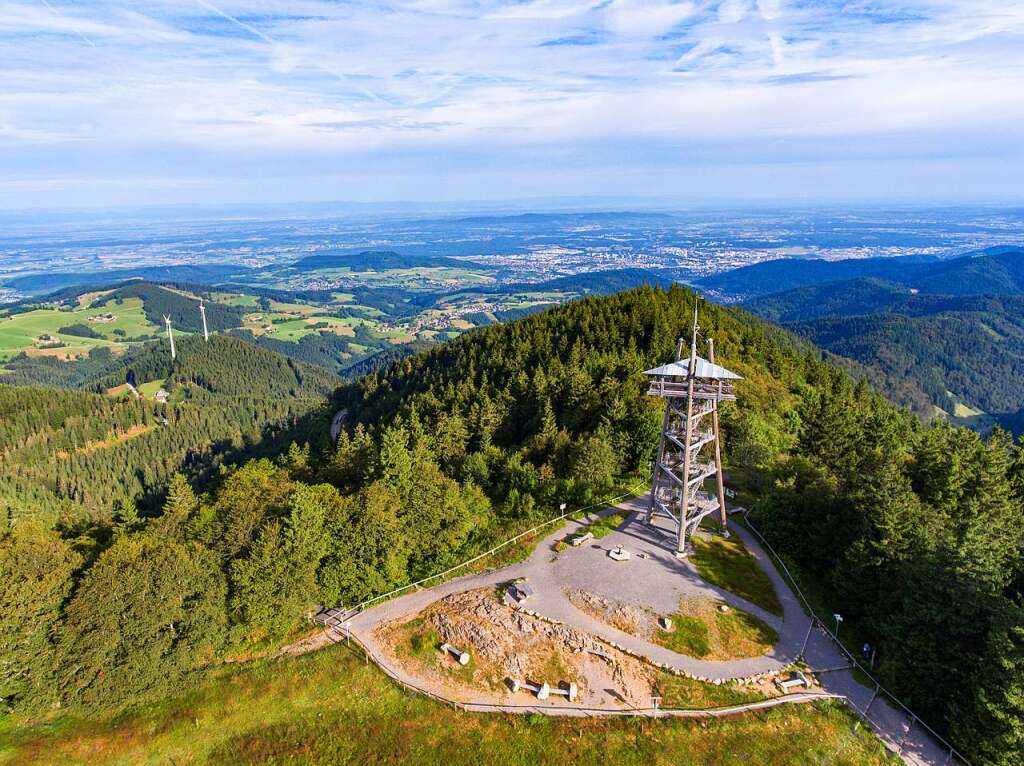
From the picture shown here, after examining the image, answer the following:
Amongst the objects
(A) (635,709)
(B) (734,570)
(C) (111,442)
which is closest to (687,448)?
(B) (734,570)

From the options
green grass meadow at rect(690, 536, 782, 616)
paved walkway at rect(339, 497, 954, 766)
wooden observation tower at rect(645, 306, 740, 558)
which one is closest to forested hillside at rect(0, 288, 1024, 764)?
paved walkway at rect(339, 497, 954, 766)

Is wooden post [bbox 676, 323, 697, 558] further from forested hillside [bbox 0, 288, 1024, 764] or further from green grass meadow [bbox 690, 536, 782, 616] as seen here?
forested hillside [bbox 0, 288, 1024, 764]

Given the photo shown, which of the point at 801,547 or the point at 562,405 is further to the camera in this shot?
the point at 562,405

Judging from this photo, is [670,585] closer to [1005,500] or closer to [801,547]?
[801,547]

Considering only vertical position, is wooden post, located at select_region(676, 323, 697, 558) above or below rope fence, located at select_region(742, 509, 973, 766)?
above

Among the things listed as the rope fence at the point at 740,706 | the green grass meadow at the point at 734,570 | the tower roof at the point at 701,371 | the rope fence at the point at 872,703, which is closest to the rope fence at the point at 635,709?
the rope fence at the point at 740,706

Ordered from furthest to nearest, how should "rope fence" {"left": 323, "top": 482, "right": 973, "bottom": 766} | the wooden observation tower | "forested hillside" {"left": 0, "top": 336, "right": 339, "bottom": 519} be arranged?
"forested hillside" {"left": 0, "top": 336, "right": 339, "bottom": 519}
the wooden observation tower
"rope fence" {"left": 323, "top": 482, "right": 973, "bottom": 766}

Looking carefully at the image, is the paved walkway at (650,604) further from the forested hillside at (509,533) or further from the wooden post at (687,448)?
the forested hillside at (509,533)

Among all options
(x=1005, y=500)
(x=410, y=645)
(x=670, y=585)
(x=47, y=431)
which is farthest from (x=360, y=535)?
(x=47, y=431)
